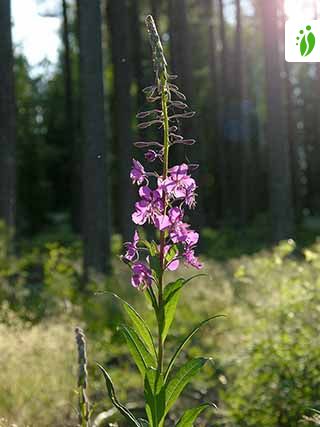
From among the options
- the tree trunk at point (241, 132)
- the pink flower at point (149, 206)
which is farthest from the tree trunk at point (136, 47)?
the pink flower at point (149, 206)

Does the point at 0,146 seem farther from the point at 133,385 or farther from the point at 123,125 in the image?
the point at 133,385

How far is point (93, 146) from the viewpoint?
524 inches

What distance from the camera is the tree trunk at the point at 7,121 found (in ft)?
43.8

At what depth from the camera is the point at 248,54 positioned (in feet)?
148

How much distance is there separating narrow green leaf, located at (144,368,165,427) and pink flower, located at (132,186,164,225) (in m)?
0.66

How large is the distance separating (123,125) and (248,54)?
2901cm

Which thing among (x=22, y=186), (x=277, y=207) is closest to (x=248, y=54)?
(x=22, y=186)

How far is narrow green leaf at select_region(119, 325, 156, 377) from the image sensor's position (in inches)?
141

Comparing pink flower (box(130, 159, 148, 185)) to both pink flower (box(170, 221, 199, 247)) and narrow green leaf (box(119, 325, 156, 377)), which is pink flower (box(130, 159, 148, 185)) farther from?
narrow green leaf (box(119, 325, 156, 377))

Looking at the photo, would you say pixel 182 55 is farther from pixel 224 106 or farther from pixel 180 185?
pixel 180 185

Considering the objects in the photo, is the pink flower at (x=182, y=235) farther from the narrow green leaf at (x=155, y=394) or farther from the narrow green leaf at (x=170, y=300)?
the narrow green leaf at (x=155, y=394)

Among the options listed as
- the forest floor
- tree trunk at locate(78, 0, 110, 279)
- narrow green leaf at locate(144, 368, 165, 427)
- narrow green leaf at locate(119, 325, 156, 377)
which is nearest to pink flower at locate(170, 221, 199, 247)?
narrow green leaf at locate(119, 325, 156, 377)

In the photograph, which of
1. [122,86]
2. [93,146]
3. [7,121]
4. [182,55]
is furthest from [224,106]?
[93,146]

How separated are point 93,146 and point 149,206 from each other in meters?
10.0
